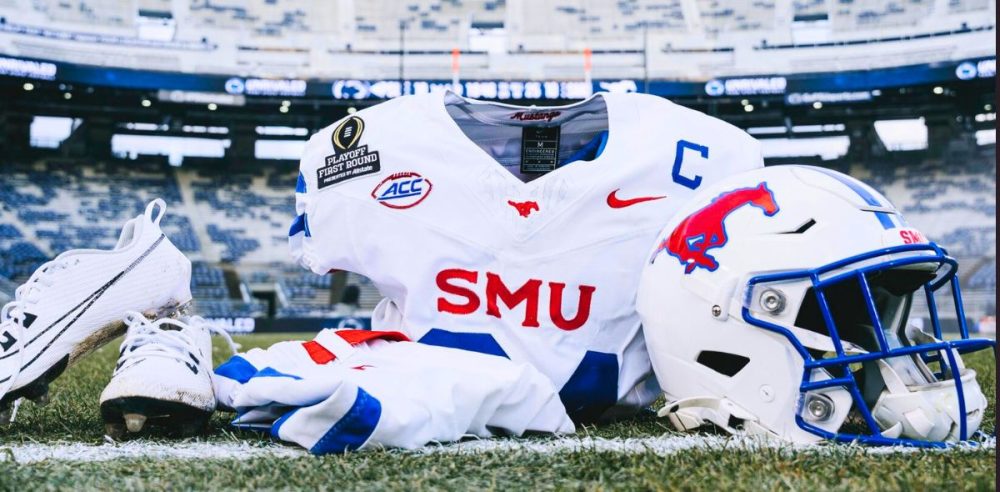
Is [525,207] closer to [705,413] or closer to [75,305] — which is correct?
[705,413]

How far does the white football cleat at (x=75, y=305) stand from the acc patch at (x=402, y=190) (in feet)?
1.33

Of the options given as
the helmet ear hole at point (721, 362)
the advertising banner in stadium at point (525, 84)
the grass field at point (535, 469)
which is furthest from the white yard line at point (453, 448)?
the advertising banner in stadium at point (525, 84)

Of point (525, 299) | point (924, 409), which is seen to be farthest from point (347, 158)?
point (924, 409)

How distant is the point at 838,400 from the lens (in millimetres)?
1246

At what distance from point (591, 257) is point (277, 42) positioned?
15.9m

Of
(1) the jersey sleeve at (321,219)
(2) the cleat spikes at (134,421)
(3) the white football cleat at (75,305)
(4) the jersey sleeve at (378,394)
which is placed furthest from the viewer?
Answer: (1) the jersey sleeve at (321,219)

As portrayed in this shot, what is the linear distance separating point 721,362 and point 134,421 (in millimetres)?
905

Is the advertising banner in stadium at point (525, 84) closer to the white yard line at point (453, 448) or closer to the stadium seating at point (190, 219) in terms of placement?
the stadium seating at point (190, 219)

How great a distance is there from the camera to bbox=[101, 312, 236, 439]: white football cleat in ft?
4.20

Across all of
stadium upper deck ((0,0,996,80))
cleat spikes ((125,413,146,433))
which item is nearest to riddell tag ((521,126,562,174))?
cleat spikes ((125,413,146,433))

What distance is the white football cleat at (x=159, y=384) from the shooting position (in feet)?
4.20

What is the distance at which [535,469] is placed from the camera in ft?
3.54

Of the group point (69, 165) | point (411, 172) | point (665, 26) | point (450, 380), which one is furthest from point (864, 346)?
point (69, 165)

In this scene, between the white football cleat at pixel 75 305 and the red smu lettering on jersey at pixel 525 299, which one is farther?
the red smu lettering on jersey at pixel 525 299
